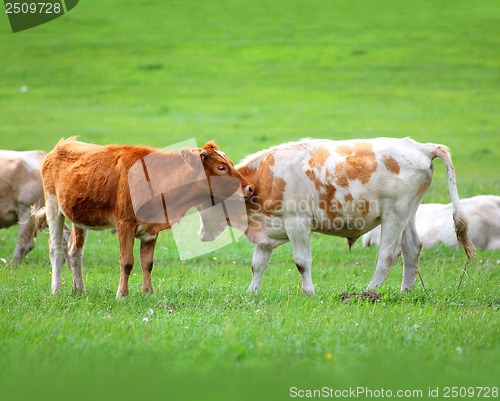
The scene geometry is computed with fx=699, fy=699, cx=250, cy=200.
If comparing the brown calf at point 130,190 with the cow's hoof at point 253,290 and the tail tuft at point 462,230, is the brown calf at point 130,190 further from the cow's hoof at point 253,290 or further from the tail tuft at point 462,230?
the tail tuft at point 462,230

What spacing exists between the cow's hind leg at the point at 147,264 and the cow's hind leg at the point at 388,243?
2894mm

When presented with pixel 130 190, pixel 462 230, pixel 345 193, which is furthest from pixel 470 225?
pixel 130 190

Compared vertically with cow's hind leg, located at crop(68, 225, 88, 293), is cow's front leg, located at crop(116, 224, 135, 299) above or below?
above

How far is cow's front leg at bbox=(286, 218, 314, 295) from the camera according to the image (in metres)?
9.23

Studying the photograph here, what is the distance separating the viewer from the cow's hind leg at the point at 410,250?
970 cm

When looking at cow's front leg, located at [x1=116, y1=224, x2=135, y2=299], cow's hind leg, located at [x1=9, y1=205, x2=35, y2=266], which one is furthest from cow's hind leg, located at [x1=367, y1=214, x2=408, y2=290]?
cow's hind leg, located at [x1=9, y1=205, x2=35, y2=266]

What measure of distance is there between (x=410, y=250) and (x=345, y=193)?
4.54 ft

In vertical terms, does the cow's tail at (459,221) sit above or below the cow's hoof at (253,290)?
above

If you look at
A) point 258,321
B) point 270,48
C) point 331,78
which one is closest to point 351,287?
point 258,321

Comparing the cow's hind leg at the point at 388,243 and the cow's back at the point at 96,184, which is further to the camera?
the cow's hind leg at the point at 388,243

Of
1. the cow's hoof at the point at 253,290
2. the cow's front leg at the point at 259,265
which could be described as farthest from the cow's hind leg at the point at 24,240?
the cow's hoof at the point at 253,290

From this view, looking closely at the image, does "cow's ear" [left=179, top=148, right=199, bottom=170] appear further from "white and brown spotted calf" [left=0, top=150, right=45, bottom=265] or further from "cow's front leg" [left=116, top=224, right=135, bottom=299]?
"white and brown spotted calf" [left=0, top=150, right=45, bottom=265]

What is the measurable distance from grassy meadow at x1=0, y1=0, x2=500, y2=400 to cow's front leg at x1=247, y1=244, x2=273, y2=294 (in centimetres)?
32

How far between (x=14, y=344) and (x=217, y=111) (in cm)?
2962
